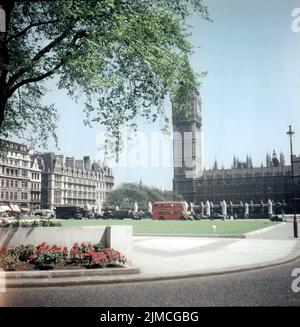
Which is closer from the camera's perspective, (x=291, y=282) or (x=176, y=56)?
(x=291, y=282)

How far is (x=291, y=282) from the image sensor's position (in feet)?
33.2

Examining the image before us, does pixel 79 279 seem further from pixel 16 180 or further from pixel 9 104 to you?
pixel 16 180

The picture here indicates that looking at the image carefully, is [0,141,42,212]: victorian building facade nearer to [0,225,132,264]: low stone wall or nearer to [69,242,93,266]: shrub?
[0,225,132,264]: low stone wall

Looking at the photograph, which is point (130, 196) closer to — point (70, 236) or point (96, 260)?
point (70, 236)

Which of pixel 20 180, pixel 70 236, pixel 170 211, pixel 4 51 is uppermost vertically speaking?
pixel 4 51

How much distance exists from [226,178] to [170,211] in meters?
91.5

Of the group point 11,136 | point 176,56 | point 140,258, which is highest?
point 176,56

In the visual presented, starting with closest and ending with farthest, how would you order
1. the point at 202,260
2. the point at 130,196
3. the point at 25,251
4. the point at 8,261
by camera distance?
the point at 8,261 < the point at 25,251 < the point at 202,260 < the point at 130,196

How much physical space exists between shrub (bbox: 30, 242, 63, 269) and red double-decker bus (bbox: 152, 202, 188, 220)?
5446 cm

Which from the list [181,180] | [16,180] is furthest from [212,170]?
[16,180]

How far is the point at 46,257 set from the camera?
1095cm

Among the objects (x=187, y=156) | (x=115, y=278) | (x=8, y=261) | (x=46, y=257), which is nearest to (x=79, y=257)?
(x=46, y=257)
